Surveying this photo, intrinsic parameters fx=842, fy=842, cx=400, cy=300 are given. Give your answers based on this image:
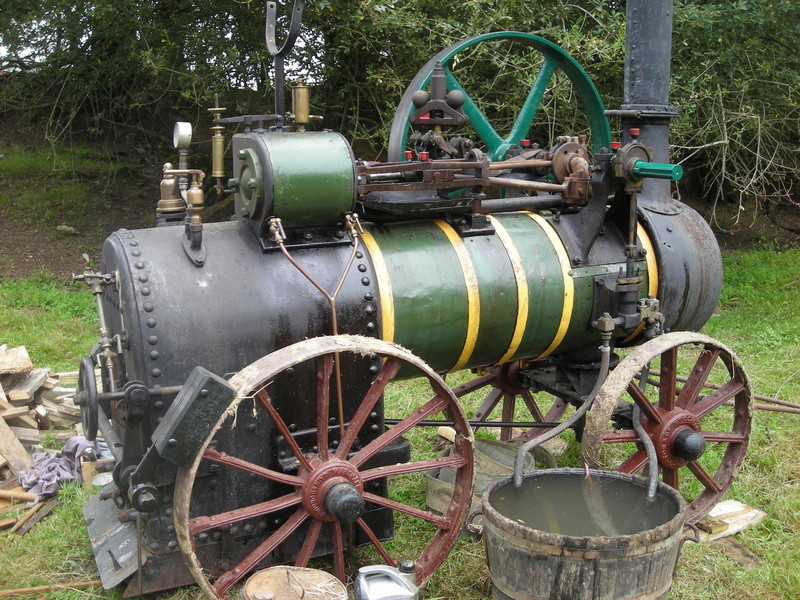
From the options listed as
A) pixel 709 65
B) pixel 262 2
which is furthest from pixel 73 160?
pixel 709 65

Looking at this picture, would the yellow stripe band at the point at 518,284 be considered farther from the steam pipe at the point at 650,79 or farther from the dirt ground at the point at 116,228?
the dirt ground at the point at 116,228

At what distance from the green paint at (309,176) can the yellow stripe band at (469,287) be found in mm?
527

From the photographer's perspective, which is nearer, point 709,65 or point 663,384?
point 663,384

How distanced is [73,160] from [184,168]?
287 inches

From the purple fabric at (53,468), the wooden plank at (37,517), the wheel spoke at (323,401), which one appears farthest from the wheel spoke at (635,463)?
the wooden plank at (37,517)

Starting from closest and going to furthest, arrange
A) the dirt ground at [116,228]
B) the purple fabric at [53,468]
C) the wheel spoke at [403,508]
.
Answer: the wheel spoke at [403,508], the purple fabric at [53,468], the dirt ground at [116,228]

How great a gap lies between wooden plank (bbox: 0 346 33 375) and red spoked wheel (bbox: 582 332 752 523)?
352 centimetres

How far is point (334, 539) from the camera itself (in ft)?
10.4

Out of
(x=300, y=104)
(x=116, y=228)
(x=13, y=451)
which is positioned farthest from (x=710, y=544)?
(x=116, y=228)

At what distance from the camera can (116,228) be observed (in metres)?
9.02

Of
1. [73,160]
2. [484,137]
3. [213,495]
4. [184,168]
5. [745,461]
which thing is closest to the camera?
[213,495]

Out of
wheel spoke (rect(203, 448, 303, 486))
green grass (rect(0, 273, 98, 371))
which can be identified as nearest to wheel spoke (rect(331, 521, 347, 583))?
wheel spoke (rect(203, 448, 303, 486))

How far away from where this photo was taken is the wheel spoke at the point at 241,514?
9.50 feet

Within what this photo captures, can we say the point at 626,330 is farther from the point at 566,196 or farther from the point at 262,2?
the point at 262,2
